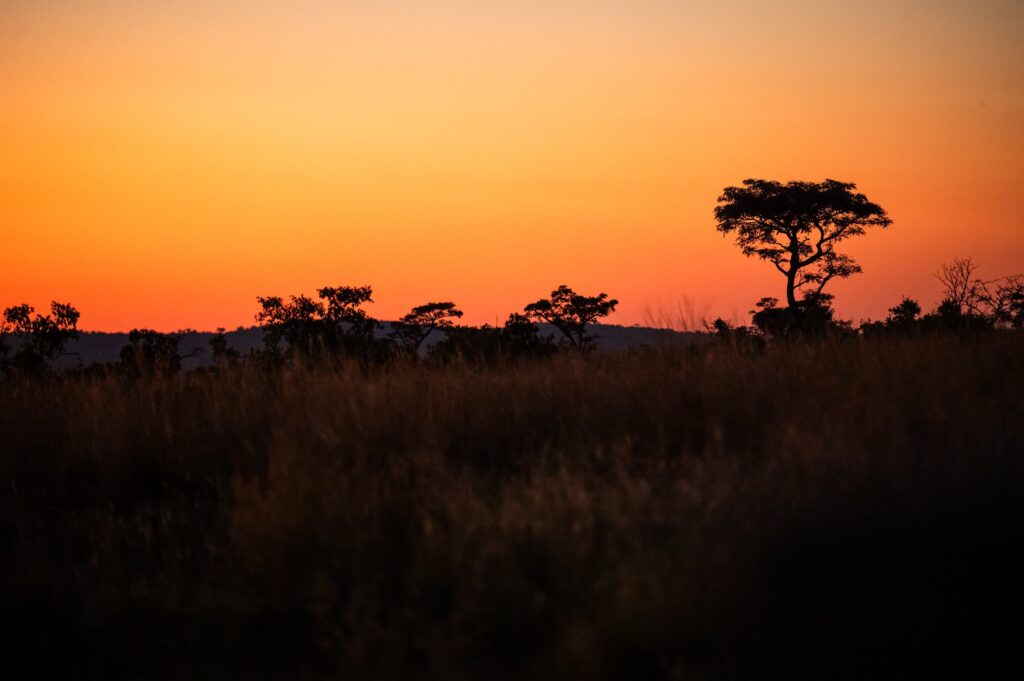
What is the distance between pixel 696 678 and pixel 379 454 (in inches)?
112

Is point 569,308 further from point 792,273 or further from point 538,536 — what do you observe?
point 538,536

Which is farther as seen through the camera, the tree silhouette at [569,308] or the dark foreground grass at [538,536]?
the tree silhouette at [569,308]

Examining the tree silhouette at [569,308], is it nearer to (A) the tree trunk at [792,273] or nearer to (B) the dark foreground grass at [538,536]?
(A) the tree trunk at [792,273]

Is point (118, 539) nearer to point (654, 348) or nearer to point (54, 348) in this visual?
point (654, 348)

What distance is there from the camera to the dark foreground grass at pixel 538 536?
3.61m

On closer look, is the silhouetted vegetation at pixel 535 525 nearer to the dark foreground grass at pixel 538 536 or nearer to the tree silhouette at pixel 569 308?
the dark foreground grass at pixel 538 536

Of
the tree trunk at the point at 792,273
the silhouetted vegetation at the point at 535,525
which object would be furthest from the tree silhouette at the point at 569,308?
the silhouetted vegetation at the point at 535,525

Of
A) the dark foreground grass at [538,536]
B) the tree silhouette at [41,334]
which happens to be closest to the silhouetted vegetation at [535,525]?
the dark foreground grass at [538,536]

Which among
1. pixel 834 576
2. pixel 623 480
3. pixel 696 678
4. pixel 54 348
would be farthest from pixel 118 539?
pixel 54 348

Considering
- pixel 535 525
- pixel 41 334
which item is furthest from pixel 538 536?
pixel 41 334

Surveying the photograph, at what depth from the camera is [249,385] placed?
784 centimetres

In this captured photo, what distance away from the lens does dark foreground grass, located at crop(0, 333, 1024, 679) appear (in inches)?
142

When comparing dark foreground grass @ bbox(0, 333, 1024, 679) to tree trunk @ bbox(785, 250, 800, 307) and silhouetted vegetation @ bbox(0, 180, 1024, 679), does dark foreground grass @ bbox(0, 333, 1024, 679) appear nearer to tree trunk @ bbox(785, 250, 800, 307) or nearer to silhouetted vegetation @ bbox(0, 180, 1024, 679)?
silhouetted vegetation @ bbox(0, 180, 1024, 679)

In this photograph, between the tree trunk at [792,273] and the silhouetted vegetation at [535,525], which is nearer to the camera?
the silhouetted vegetation at [535,525]
